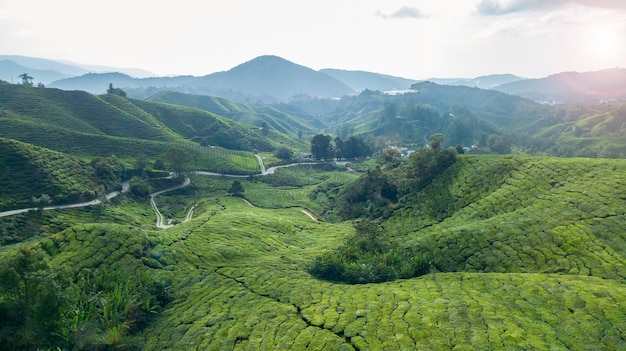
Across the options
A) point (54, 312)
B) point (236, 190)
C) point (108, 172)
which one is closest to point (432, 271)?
point (54, 312)

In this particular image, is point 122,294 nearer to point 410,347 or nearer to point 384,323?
point 384,323

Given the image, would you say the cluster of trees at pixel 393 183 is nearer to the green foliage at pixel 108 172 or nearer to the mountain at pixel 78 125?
the green foliage at pixel 108 172

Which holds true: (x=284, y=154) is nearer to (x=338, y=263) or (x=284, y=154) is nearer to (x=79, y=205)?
(x=79, y=205)

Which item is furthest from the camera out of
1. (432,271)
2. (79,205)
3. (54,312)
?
(79,205)

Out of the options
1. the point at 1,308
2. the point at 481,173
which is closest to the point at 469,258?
the point at 481,173

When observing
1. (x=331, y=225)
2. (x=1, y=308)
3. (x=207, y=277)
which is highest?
(x=1, y=308)

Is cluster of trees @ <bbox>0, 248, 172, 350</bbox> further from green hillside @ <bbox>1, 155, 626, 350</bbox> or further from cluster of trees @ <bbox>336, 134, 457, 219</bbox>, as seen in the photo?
cluster of trees @ <bbox>336, 134, 457, 219</bbox>

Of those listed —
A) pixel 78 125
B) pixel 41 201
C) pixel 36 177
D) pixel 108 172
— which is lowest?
pixel 41 201
